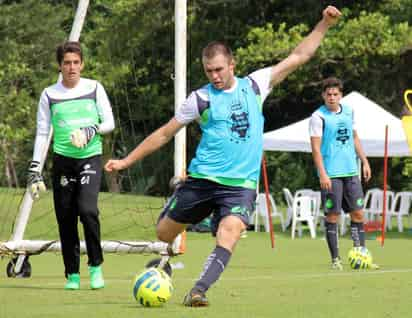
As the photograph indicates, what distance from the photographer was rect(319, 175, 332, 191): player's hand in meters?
13.3

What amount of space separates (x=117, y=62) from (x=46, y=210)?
7887mm

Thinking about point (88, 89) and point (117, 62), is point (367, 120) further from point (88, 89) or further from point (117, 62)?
point (88, 89)

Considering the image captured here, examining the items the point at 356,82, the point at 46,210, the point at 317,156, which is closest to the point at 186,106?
the point at 317,156

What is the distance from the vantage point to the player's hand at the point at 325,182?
13.3m

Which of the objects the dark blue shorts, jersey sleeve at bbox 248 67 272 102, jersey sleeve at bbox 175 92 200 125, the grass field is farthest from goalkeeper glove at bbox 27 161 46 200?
jersey sleeve at bbox 248 67 272 102

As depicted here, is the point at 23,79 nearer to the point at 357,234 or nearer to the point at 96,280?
the point at 357,234

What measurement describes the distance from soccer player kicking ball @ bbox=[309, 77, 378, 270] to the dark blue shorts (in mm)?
4765

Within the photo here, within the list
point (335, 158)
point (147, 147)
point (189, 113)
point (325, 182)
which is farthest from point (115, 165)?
point (335, 158)

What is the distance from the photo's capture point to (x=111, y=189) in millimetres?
17953

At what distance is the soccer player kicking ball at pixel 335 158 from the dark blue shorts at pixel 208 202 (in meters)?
4.77

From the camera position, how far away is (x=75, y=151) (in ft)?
33.7

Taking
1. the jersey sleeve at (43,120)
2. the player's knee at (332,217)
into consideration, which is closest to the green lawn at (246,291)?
the player's knee at (332,217)

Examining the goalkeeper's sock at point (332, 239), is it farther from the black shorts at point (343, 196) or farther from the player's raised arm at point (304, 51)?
the player's raised arm at point (304, 51)

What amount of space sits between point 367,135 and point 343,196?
10.4m
